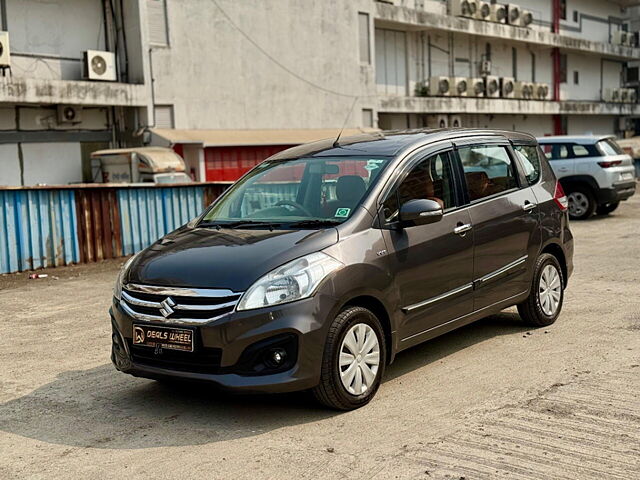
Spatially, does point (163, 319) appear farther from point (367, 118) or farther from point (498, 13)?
point (498, 13)

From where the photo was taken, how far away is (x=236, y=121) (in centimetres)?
2448

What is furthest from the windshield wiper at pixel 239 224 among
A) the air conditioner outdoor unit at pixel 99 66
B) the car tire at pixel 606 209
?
the air conditioner outdoor unit at pixel 99 66

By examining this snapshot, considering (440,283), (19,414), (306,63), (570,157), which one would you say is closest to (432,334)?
(440,283)

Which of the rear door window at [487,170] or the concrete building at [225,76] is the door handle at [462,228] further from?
the concrete building at [225,76]

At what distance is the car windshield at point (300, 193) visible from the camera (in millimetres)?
5801

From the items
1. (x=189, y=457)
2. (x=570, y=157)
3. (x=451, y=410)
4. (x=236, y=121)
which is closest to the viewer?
(x=189, y=457)

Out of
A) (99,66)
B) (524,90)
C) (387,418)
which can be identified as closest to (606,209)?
(99,66)

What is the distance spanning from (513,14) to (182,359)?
114 ft

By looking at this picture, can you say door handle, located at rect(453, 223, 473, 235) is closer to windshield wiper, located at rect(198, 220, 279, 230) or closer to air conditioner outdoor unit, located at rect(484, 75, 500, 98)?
windshield wiper, located at rect(198, 220, 279, 230)

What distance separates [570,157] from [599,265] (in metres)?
7.37

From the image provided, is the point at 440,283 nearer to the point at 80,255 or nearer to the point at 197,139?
the point at 80,255

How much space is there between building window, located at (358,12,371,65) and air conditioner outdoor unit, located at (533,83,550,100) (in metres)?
12.9

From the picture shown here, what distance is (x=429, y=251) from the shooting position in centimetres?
595

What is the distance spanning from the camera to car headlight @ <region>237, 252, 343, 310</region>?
490 centimetres
